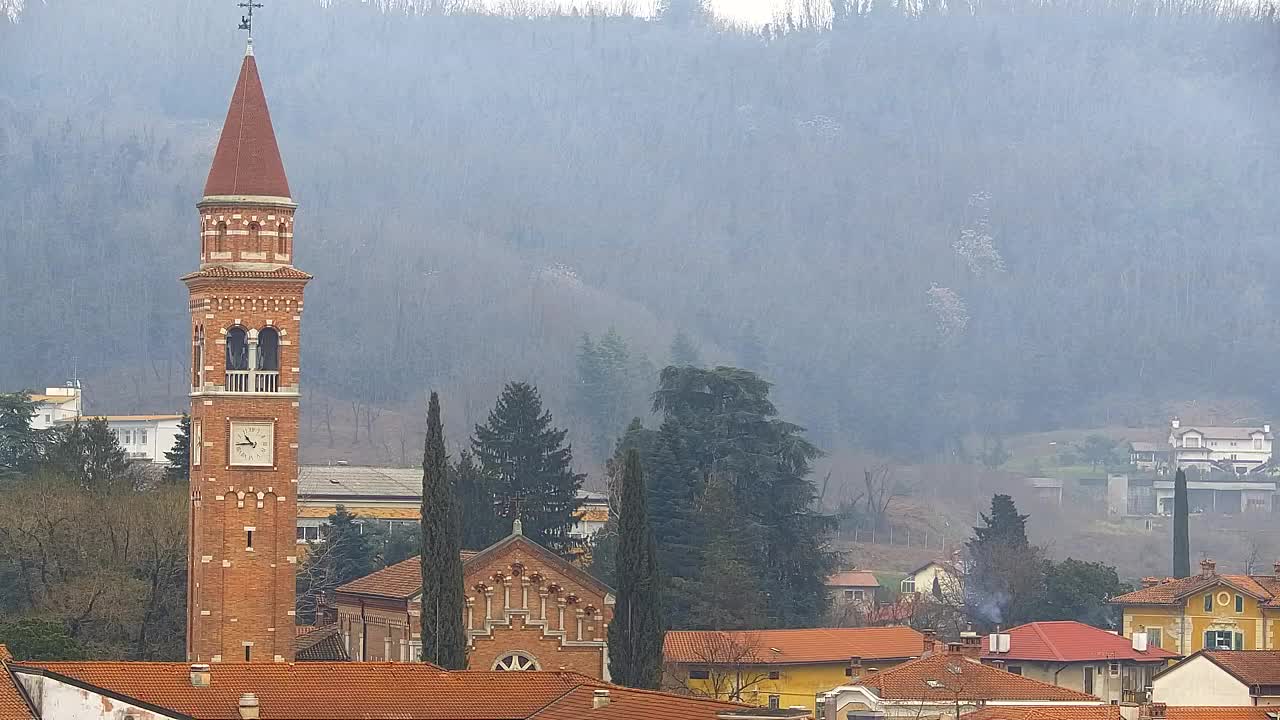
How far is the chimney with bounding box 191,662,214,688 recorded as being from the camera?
48.8 meters

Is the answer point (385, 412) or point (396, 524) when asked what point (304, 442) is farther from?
point (396, 524)

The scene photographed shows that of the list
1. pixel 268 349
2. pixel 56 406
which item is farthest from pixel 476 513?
pixel 56 406

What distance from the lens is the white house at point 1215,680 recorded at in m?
68.2

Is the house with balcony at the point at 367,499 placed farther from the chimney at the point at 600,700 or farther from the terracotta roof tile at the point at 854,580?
the chimney at the point at 600,700

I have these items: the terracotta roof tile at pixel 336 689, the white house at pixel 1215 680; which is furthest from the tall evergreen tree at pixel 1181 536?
the terracotta roof tile at pixel 336 689

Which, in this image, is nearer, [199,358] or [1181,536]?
[199,358]

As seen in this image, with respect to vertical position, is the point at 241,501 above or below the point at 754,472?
below

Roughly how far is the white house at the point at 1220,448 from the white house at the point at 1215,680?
359 ft

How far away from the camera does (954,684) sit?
67.5 metres

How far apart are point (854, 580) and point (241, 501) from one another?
69.8 metres

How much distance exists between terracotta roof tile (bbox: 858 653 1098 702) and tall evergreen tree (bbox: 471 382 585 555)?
24848 mm

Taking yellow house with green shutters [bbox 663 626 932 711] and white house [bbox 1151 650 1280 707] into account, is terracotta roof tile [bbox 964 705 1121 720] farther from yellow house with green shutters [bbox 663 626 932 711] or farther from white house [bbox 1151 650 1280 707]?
yellow house with green shutters [bbox 663 626 932 711]

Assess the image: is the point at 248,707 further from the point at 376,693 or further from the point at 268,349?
the point at 268,349

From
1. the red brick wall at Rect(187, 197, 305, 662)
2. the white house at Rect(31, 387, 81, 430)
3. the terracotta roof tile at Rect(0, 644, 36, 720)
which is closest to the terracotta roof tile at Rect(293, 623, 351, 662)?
the red brick wall at Rect(187, 197, 305, 662)
